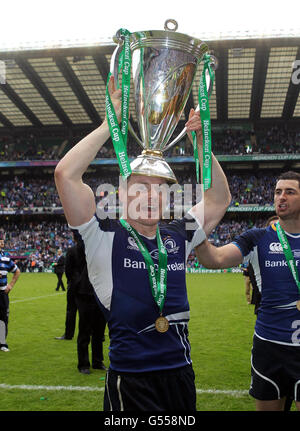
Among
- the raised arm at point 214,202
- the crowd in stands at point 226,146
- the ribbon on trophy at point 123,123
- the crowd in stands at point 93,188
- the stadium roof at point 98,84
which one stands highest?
the stadium roof at point 98,84

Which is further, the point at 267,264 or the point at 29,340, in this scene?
the point at 29,340

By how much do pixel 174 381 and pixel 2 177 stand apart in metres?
46.0

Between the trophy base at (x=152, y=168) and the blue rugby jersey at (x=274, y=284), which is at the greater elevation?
the trophy base at (x=152, y=168)

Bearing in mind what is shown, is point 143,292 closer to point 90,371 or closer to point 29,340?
point 90,371

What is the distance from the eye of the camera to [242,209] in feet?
123

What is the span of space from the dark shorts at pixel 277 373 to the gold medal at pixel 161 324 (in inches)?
50.4

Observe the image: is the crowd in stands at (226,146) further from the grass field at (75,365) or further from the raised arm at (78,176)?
the raised arm at (78,176)

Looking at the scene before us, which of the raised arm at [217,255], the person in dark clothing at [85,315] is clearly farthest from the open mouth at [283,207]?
the person in dark clothing at [85,315]

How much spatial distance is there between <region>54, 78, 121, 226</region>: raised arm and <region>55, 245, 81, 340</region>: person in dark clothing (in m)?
4.37

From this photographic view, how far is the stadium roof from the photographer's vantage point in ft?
98.8

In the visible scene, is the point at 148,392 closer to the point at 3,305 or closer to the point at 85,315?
the point at 85,315

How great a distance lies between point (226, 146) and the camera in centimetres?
3978

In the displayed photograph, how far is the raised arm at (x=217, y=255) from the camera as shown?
2.63 meters
